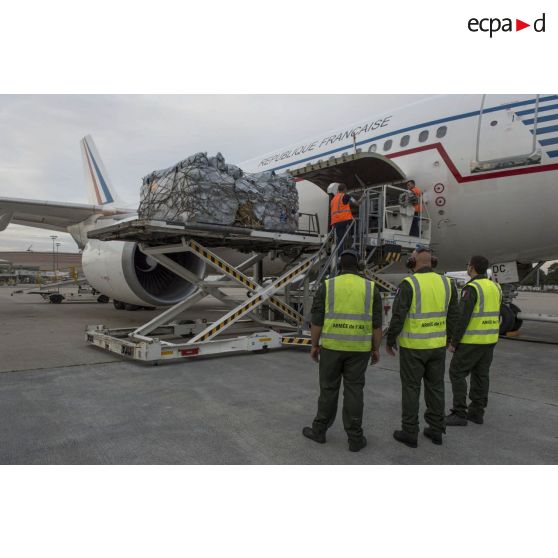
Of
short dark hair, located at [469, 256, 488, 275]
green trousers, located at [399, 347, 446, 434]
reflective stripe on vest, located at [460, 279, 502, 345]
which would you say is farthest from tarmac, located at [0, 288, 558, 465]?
short dark hair, located at [469, 256, 488, 275]

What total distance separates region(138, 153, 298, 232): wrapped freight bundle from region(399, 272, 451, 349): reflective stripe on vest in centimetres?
→ 338

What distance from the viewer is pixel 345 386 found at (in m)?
3.19

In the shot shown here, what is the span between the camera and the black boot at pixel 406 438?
313 centimetres

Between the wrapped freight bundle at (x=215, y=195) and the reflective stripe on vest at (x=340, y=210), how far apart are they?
2.38 ft

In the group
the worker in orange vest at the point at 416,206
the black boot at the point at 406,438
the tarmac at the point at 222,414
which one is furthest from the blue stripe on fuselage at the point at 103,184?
the black boot at the point at 406,438

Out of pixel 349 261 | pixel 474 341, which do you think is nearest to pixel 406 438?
pixel 474 341

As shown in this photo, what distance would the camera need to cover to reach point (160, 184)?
6352mm

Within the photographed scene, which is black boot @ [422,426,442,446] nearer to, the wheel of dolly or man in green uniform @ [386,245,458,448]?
man in green uniform @ [386,245,458,448]

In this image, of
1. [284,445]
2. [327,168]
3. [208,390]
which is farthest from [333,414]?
[327,168]

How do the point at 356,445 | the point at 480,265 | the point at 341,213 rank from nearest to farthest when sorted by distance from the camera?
the point at 356,445
the point at 480,265
the point at 341,213

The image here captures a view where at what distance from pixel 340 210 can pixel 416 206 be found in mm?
1311

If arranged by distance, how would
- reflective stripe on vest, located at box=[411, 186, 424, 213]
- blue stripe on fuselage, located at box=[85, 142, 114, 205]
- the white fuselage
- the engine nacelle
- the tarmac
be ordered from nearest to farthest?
the tarmac
the white fuselage
reflective stripe on vest, located at box=[411, 186, 424, 213]
the engine nacelle
blue stripe on fuselage, located at box=[85, 142, 114, 205]

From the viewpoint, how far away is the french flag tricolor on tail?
649 inches

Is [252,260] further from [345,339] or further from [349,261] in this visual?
[345,339]
